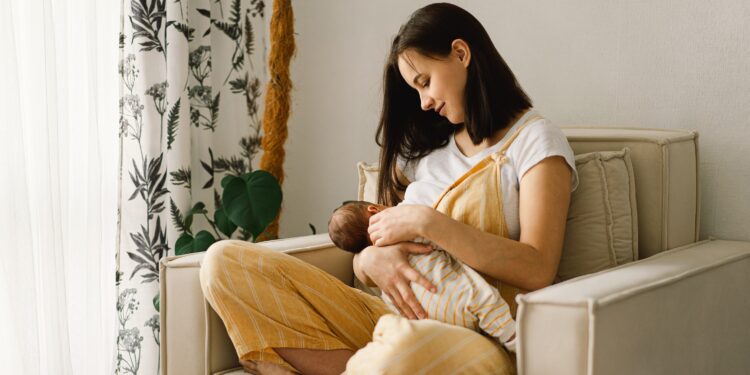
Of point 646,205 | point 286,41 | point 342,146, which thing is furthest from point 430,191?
point 342,146

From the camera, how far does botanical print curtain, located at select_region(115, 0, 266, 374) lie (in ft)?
7.63

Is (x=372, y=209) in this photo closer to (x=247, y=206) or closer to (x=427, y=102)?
(x=427, y=102)

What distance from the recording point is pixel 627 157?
1.67 metres

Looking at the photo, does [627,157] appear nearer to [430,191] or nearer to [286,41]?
[430,191]

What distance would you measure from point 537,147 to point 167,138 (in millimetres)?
1366

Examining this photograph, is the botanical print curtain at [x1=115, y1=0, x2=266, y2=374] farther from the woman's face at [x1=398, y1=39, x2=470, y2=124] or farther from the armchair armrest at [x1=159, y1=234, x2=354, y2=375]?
the woman's face at [x1=398, y1=39, x2=470, y2=124]

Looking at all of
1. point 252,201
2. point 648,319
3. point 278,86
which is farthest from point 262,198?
point 648,319

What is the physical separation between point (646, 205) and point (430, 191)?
0.49 metres

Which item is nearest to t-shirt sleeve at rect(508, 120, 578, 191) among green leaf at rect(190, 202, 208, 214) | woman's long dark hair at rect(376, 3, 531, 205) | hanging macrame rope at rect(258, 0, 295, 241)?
woman's long dark hair at rect(376, 3, 531, 205)

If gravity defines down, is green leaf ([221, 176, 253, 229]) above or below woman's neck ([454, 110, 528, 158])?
below

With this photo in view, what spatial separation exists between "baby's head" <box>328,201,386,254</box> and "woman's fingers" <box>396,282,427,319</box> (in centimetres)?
23

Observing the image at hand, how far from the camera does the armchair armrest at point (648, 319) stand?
3.75 feet

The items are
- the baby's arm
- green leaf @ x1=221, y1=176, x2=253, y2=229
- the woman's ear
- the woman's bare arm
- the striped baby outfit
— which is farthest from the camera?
green leaf @ x1=221, y1=176, x2=253, y2=229

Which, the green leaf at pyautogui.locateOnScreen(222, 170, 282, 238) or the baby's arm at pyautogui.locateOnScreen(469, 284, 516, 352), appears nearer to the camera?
the baby's arm at pyautogui.locateOnScreen(469, 284, 516, 352)
